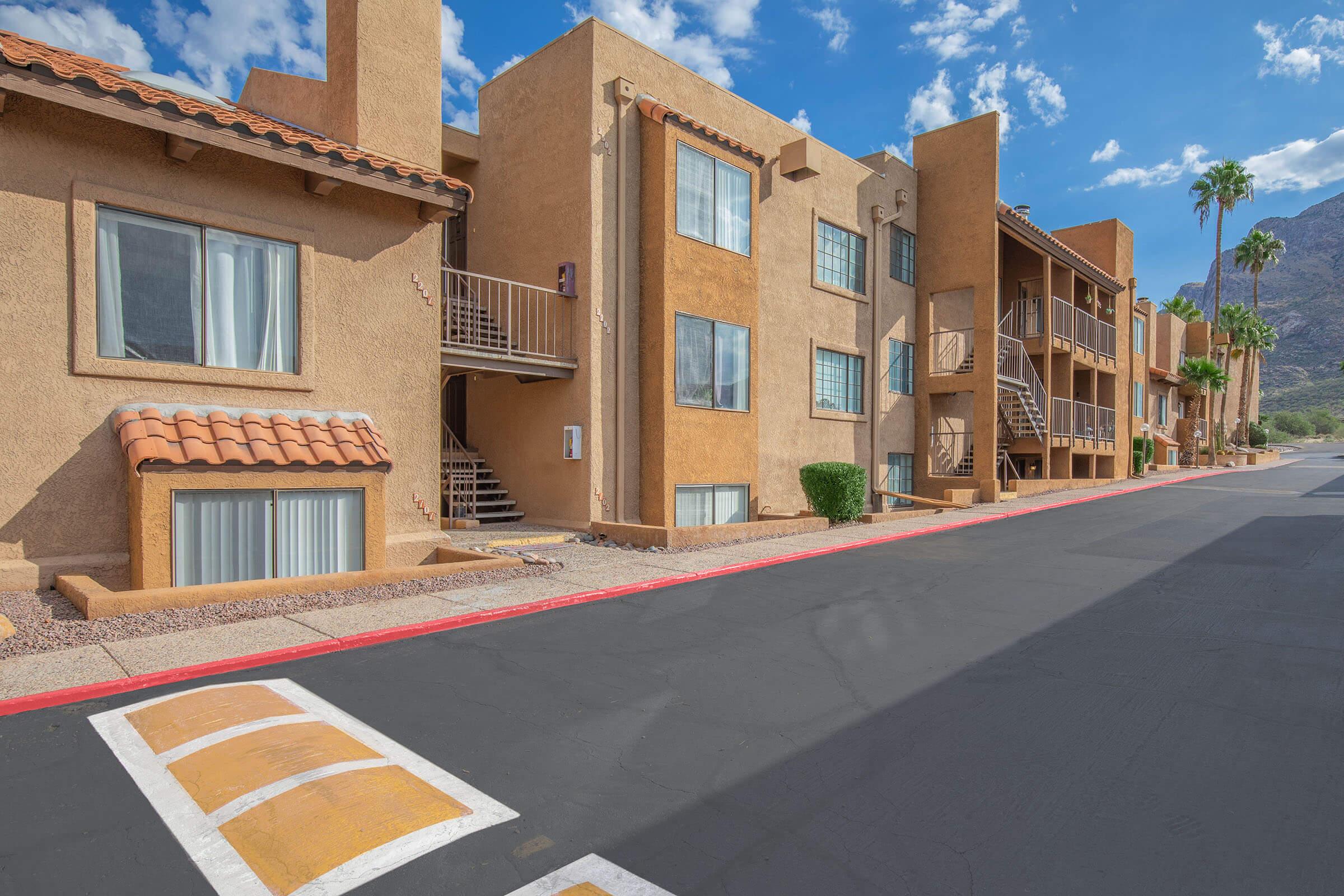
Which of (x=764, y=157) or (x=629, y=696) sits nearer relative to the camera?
(x=629, y=696)

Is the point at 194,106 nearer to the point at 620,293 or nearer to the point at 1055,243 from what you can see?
the point at 620,293

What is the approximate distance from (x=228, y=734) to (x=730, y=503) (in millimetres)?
11820

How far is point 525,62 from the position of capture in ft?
49.4

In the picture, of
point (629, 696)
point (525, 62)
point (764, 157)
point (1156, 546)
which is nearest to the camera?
point (629, 696)

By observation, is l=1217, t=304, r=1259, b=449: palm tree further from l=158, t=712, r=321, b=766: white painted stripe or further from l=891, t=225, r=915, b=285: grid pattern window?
l=158, t=712, r=321, b=766: white painted stripe

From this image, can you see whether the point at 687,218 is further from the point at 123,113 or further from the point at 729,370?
the point at 123,113

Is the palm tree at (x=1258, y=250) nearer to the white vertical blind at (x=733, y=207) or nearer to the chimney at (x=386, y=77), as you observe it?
the white vertical blind at (x=733, y=207)

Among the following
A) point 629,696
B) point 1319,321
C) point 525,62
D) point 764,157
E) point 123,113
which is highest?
point 1319,321

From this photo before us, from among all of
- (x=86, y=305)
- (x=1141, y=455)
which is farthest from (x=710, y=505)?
(x=1141, y=455)

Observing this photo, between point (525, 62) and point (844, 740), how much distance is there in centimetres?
1455

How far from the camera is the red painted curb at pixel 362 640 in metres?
5.17

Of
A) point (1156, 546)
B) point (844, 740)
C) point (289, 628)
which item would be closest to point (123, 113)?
point (289, 628)

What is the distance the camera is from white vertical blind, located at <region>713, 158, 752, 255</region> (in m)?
15.3

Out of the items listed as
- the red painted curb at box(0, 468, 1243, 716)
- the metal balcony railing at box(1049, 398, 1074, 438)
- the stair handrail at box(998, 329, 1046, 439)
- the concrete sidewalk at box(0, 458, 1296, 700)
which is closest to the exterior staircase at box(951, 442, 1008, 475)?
the stair handrail at box(998, 329, 1046, 439)
